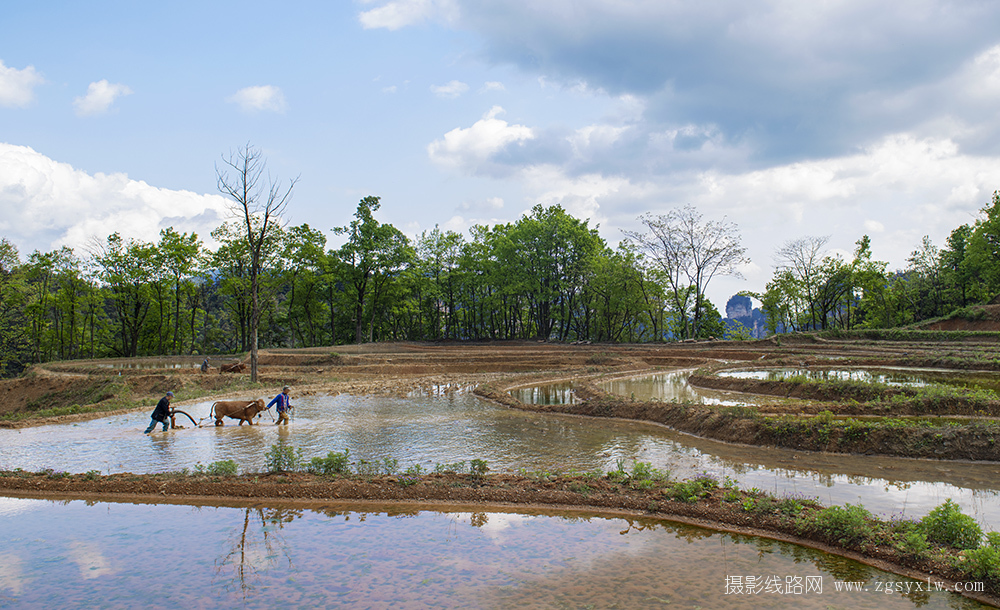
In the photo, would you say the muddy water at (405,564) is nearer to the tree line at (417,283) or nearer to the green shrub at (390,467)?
the green shrub at (390,467)

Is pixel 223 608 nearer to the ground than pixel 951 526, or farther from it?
nearer to the ground

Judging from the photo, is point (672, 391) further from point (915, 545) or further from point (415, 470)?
point (915, 545)

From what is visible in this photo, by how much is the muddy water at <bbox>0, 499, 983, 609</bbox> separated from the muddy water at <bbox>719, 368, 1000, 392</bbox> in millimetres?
16179

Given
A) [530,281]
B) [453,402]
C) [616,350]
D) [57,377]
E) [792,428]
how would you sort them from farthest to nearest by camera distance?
[530,281]
[616,350]
[57,377]
[453,402]
[792,428]

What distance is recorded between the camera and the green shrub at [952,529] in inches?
276

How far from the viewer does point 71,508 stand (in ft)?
33.8

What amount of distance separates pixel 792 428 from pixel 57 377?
4109 cm

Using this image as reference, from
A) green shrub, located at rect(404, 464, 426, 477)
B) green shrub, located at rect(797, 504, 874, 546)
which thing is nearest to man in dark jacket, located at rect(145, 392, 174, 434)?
green shrub, located at rect(404, 464, 426, 477)

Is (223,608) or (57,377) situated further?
(57,377)

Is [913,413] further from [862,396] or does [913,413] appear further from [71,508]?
[71,508]

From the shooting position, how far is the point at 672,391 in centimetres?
2403

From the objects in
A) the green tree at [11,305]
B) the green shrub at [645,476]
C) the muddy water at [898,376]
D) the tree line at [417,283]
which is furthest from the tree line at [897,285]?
the green tree at [11,305]

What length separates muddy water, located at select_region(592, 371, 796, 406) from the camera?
66.7 feet

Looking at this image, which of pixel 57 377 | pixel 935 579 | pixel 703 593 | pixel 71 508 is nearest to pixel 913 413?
pixel 935 579
